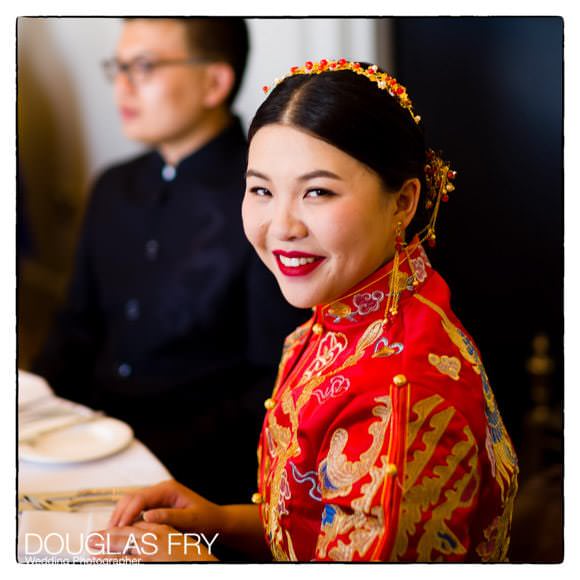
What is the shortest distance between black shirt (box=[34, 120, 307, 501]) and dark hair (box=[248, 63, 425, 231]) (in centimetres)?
31

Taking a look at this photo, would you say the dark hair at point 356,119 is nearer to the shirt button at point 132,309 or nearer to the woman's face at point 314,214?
the woman's face at point 314,214

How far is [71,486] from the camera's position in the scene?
52.1 inches

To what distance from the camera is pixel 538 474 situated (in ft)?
4.45

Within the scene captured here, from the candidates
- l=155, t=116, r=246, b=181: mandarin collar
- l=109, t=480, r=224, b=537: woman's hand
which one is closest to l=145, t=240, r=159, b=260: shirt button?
l=155, t=116, r=246, b=181: mandarin collar

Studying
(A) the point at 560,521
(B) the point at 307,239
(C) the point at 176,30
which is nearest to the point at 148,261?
(C) the point at 176,30

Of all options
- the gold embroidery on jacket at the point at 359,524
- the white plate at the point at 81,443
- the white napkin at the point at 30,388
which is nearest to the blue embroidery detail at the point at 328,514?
the gold embroidery on jacket at the point at 359,524

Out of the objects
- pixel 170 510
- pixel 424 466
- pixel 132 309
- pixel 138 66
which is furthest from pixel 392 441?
pixel 138 66

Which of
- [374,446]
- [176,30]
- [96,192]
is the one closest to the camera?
[374,446]

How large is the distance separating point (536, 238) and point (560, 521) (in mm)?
445

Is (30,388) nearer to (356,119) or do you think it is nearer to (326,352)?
(326,352)

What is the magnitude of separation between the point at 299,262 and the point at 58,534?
57cm

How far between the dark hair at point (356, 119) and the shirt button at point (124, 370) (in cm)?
75

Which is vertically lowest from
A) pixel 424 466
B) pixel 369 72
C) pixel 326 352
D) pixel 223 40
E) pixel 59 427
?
pixel 59 427
